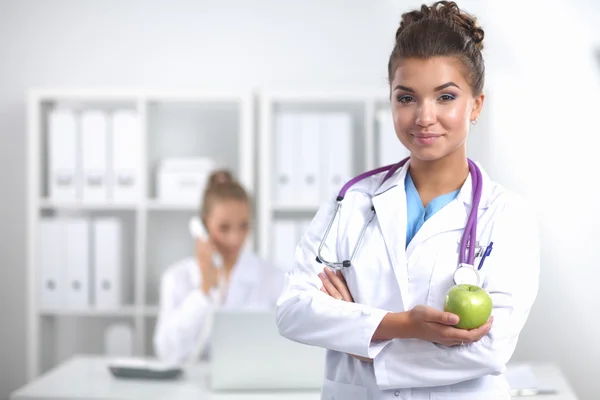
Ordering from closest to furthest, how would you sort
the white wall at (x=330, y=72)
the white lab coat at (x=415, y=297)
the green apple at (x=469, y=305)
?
the green apple at (x=469, y=305), the white lab coat at (x=415, y=297), the white wall at (x=330, y=72)

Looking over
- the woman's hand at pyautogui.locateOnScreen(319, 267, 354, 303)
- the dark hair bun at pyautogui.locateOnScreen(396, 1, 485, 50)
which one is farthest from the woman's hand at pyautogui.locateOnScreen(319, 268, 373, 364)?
the dark hair bun at pyautogui.locateOnScreen(396, 1, 485, 50)

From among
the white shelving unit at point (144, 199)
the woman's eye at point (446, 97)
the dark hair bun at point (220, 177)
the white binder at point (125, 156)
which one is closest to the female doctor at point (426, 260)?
the woman's eye at point (446, 97)

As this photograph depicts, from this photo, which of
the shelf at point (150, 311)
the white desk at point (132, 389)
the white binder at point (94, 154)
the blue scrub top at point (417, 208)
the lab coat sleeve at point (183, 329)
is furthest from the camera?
the shelf at point (150, 311)

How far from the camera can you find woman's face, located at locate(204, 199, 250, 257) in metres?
3.30

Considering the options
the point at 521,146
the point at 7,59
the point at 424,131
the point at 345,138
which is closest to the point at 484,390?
the point at 424,131

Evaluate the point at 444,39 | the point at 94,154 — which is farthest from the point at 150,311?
the point at 444,39

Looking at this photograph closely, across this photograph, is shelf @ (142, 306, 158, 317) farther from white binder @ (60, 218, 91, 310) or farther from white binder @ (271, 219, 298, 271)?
white binder @ (271, 219, 298, 271)

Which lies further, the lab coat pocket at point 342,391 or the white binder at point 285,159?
the white binder at point 285,159

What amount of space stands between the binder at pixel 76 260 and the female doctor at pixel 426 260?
7.53 feet

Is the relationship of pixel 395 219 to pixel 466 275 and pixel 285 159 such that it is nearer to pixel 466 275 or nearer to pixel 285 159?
pixel 466 275

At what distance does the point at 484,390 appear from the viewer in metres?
1.34

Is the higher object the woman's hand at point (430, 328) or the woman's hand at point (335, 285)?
the woman's hand at point (335, 285)

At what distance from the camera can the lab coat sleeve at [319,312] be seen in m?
1.30

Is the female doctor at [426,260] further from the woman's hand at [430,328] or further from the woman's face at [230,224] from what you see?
the woman's face at [230,224]
